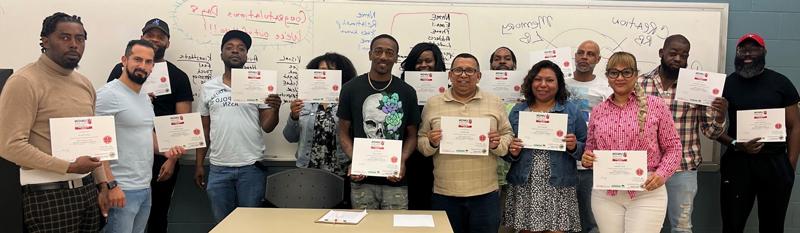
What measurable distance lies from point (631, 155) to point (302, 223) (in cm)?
176

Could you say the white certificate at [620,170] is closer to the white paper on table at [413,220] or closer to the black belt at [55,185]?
the white paper on table at [413,220]

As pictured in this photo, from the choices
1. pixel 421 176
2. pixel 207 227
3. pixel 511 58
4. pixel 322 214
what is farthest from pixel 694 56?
pixel 207 227

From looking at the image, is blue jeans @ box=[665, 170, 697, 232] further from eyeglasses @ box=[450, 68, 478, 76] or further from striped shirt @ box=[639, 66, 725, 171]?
eyeglasses @ box=[450, 68, 478, 76]

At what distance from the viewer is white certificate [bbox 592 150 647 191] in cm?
279

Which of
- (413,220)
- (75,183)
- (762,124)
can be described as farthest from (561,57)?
(75,183)

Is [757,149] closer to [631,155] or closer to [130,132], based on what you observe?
[631,155]

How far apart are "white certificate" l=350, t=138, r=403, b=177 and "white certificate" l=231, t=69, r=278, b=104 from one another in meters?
0.89

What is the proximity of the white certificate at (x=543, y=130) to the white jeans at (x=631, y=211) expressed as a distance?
15.4 inches

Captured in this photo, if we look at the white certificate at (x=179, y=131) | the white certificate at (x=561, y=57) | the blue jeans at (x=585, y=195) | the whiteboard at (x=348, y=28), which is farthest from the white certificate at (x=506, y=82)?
the white certificate at (x=179, y=131)

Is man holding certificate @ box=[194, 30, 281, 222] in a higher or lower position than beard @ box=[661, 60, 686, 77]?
lower

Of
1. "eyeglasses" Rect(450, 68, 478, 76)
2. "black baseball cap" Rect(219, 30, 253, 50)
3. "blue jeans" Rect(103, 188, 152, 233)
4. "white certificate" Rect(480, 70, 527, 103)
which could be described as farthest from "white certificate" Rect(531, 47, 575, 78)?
"blue jeans" Rect(103, 188, 152, 233)

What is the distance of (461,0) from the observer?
413cm

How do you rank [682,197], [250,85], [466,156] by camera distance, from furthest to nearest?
[682,197] → [250,85] → [466,156]

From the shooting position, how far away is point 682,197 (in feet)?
11.4
